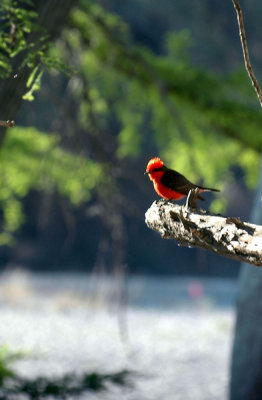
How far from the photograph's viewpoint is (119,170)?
5.28 metres

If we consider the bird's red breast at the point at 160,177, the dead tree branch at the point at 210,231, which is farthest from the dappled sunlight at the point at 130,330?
the dead tree branch at the point at 210,231

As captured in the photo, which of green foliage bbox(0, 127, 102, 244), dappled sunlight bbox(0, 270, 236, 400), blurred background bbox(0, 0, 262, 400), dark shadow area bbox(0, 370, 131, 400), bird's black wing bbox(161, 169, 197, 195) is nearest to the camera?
bird's black wing bbox(161, 169, 197, 195)

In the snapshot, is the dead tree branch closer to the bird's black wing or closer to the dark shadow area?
the bird's black wing

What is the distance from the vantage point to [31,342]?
34.7 ft

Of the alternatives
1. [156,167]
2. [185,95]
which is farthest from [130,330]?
[156,167]

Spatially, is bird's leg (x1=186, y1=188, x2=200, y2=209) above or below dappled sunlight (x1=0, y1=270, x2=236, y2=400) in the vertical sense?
below

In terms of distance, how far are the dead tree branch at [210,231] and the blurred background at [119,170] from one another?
69cm

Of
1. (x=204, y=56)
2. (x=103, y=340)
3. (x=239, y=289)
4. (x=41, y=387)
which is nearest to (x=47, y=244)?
(x=204, y=56)

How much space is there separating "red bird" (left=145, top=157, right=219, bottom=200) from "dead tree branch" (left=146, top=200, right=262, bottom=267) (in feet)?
0.77

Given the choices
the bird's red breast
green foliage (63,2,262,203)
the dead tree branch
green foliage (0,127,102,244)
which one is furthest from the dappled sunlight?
the dead tree branch

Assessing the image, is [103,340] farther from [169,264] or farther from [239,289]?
[169,264]

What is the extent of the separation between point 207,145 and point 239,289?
67.5 inches

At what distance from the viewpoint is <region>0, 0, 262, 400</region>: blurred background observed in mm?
4918

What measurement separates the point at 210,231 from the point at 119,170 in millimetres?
3381
